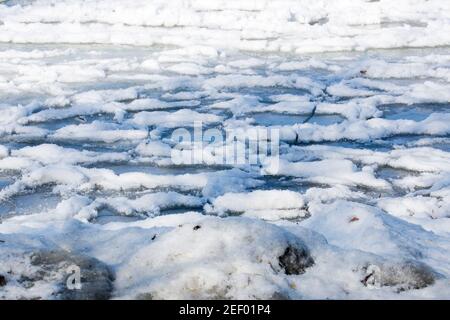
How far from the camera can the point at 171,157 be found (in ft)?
14.9

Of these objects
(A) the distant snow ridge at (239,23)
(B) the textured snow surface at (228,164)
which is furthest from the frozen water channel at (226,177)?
(A) the distant snow ridge at (239,23)

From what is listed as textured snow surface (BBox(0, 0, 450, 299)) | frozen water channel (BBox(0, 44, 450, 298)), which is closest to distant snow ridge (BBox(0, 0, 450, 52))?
textured snow surface (BBox(0, 0, 450, 299))

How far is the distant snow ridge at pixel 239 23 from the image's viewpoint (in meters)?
9.57

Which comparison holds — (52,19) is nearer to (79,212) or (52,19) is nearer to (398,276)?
(79,212)

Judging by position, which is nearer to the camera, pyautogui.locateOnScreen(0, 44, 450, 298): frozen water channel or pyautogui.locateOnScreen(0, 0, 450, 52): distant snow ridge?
pyautogui.locateOnScreen(0, 44, 450, 298): frozen water channel

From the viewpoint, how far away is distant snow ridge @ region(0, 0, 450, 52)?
9570 millimetres

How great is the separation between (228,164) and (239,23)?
7.61 meters

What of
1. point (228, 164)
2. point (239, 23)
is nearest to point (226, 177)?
point (228, 164)

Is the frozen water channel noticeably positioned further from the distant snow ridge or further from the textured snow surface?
the distant snow ridge

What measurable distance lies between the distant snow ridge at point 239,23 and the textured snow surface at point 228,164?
2.9 inches

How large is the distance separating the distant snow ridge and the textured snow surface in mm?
73

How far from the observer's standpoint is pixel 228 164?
14.4ft

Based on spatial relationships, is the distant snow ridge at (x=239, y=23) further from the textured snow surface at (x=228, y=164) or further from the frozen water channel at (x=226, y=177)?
the frozen water channel at (x=226, y=177)
